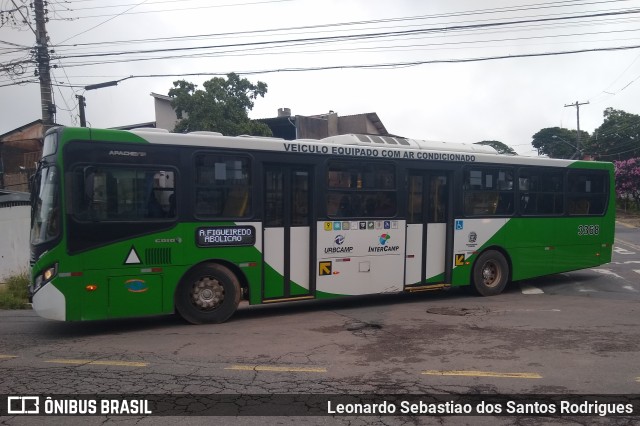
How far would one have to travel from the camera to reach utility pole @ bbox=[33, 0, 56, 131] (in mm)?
14805

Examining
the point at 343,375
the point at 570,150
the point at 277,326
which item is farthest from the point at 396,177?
the point at 570,150

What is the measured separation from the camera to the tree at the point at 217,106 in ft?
74.0

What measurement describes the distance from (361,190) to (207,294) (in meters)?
3.43

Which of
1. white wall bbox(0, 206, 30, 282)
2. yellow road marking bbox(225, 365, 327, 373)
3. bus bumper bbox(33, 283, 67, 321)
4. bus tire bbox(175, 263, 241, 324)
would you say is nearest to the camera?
yellow road marking bbox(225, 365, 327, 373)

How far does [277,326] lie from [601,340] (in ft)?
15.7

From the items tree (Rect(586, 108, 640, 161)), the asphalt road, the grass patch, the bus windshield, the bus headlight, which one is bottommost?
the grass patch

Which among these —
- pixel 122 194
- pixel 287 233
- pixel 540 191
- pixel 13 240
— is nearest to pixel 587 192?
pixel 540 191

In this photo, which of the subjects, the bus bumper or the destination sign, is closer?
the bus bumper

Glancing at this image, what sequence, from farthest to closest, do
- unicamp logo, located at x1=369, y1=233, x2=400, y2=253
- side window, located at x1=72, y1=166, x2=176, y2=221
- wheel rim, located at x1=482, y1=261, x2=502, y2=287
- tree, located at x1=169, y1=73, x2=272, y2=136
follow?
tree, located at x1=169, y1=73, x2=272, y2=136 → wheel rim, located at x1=482, y1=261, x2=502, y2=287 → unicamp logo, located at x1=369, y1=233, x2=400, y2=253 → side window, located at x1=72, y1=166, x2=176, y2=221

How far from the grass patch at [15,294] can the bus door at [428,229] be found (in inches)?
318

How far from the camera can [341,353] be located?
269 inches

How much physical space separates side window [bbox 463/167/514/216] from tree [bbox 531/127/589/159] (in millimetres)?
56492

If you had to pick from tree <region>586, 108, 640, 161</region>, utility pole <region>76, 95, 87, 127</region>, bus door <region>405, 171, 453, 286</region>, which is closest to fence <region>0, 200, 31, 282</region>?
utility pole <region>76, 95, 87, 127</region>

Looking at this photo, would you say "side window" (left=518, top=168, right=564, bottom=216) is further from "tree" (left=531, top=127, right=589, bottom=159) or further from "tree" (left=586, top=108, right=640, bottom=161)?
"tree" (left=531, top=127, right=589, bottom=159)
